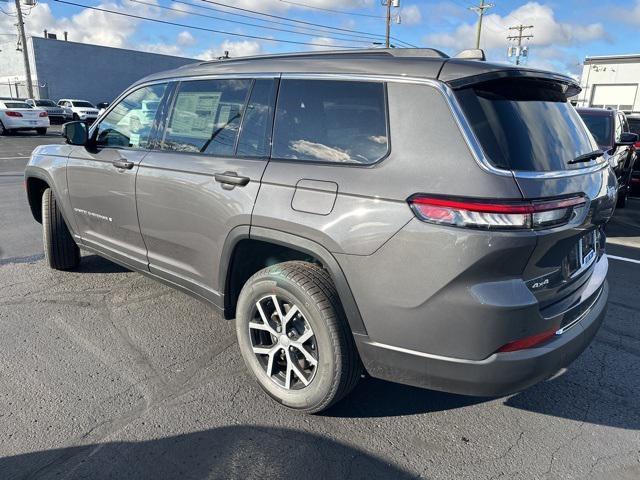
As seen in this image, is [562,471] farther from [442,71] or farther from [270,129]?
[270,129]

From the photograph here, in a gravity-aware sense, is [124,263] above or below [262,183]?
below

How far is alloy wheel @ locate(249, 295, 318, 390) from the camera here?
2604mm

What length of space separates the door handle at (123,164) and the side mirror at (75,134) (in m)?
0.49

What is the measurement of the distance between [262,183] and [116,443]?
152 cm

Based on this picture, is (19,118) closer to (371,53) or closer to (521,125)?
(371,53)

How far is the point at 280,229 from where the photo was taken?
2521 mm

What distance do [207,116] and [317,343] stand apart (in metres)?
1.67

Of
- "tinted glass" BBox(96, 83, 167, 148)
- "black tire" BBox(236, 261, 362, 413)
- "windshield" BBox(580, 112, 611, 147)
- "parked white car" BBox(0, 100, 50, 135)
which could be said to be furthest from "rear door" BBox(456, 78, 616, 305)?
"parked white car" BBox(0, 100, 50, 135)

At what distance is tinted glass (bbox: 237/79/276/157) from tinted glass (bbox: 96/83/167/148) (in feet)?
3.28

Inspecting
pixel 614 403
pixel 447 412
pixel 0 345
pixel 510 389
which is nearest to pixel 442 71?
pixel 510 389

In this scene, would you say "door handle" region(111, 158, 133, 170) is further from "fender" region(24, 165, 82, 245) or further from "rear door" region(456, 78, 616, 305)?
"rear door" region(456, 78, 616, 305)

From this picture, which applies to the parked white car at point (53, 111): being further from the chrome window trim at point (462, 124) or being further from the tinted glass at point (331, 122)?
the chrome window trim at point (462, 124)

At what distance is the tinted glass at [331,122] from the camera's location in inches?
92.0

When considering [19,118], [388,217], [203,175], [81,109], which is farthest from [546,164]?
[81,109]
